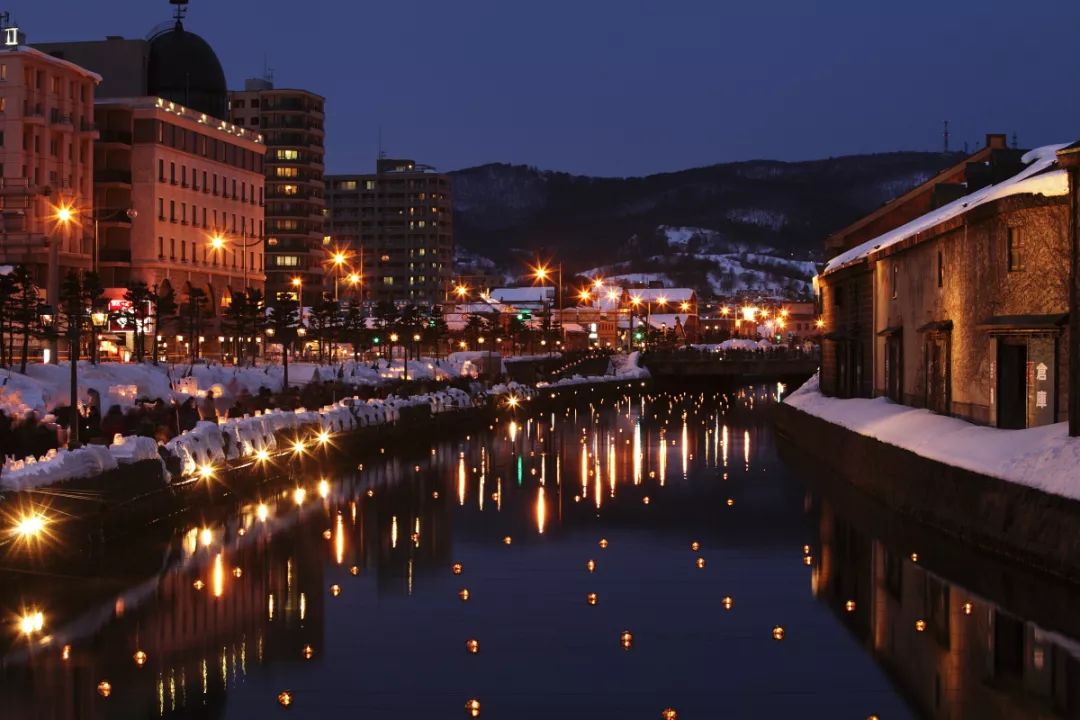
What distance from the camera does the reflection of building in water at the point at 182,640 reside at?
18.9m

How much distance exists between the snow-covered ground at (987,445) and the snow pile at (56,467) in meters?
17.5

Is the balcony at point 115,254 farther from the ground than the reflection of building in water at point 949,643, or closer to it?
farther from the ground

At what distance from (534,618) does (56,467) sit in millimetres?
10275

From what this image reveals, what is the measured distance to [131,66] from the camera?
131m

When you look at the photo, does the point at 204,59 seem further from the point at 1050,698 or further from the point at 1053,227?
the point at 1050,698

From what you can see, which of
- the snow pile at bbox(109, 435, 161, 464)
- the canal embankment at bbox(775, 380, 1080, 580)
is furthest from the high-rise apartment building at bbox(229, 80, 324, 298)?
the snow pile at bbox(109, 435, 161, 464)

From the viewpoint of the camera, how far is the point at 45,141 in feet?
357

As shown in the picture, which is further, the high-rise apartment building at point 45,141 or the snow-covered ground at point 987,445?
the high-rise apartment building at point 45,141

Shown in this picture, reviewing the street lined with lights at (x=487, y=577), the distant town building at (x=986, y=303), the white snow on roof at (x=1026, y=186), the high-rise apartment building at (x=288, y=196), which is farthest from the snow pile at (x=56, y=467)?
the high-rise apartment building at (x=288, y=196)

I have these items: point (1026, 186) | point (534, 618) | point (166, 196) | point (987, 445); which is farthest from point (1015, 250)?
point (166, 196)

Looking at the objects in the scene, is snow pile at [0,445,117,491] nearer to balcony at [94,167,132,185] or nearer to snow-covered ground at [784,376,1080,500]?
snow-covered ground at [784,376,1080,500]

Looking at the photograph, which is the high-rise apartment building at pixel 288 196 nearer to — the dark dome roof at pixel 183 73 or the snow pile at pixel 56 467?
the dark dome roof at pixel 183 73

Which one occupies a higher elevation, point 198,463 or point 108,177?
point 108,177

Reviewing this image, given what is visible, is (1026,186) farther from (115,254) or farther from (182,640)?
(115,254)
